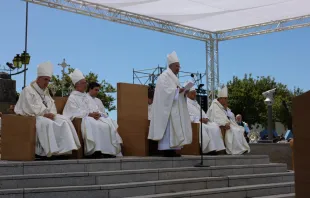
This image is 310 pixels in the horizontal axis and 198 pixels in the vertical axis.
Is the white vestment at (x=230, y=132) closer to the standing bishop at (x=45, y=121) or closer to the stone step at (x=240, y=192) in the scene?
the stone step at (x=240, y=192)

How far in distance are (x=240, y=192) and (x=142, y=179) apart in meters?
1.80

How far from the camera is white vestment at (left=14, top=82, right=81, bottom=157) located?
7.95m

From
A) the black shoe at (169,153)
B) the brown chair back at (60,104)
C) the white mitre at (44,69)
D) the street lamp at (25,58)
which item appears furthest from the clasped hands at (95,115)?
the street lamp at (25,58)

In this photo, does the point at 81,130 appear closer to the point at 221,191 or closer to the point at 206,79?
the point at 221,191

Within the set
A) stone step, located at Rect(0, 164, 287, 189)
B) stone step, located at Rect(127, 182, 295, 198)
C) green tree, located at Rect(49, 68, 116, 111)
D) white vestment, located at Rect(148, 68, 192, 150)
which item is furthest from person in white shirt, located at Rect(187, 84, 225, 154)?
green tree, located at Rect(49, 68, 116, 111)

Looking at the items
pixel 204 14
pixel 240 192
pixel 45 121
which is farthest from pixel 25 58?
pixel 240 192

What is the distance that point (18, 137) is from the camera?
784 centimetres

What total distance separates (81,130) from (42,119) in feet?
3.16

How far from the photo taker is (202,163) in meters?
9.04

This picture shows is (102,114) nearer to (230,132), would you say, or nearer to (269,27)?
(230,132)

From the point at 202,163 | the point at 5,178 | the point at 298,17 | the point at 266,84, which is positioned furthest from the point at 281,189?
the point at 266,84

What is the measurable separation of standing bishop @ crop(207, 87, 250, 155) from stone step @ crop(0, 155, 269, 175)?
174 cm

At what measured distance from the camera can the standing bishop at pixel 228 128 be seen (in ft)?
38.0

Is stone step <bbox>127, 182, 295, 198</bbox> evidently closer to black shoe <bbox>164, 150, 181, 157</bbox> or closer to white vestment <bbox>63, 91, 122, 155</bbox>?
black shoe <bbox>164, 150, 181, 157</bbox>
